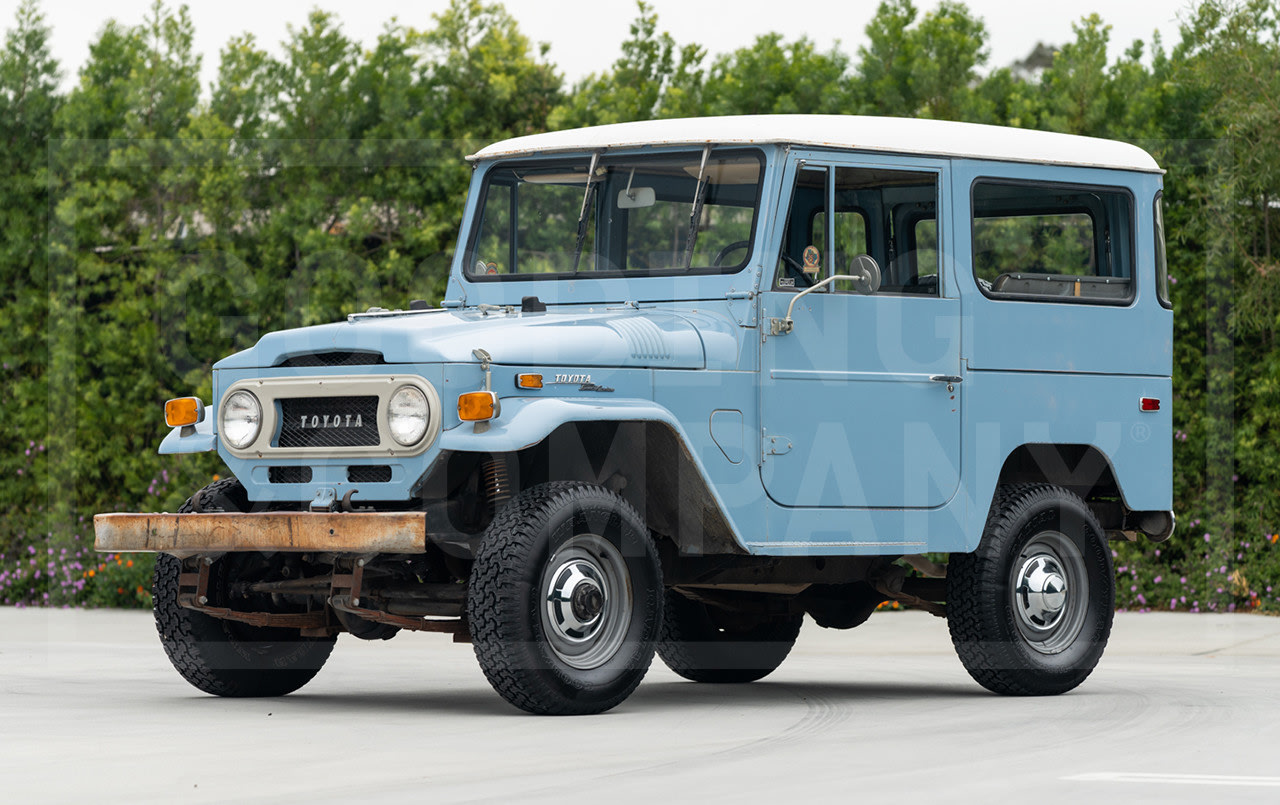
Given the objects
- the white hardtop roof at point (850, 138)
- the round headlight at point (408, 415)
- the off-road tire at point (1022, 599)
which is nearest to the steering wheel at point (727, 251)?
the white hardtop roof at point (850, 138)

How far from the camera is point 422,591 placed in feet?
30.5

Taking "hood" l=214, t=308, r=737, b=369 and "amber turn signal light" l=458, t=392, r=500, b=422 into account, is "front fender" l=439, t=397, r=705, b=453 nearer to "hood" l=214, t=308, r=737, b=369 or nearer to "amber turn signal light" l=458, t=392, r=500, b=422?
"amber turn signal light" l=458, t=392, r=500, b=422

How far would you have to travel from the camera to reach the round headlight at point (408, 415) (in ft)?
29.5

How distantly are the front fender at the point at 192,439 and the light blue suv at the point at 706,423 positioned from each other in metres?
0.02

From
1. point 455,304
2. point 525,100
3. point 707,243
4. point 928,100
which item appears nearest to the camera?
point 707,243

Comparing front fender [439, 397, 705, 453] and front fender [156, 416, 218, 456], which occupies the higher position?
front fender [439, 397, 705, 453]

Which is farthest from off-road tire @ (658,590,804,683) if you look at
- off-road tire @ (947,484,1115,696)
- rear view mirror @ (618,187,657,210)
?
rear view mirror @ (618,187,657,210)

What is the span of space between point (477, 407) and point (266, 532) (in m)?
1.11

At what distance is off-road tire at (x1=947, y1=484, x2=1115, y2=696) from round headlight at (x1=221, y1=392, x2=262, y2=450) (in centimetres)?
369

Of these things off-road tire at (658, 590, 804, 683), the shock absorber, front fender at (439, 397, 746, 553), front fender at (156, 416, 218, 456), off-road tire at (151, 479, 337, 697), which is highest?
front fender at (439, 397, 746, 553)

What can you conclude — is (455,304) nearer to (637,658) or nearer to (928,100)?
(637,658)

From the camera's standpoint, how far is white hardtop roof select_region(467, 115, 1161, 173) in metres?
10.2

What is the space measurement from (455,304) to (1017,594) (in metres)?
3.35

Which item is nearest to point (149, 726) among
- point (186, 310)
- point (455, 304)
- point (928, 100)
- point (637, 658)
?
point (637, 658)
